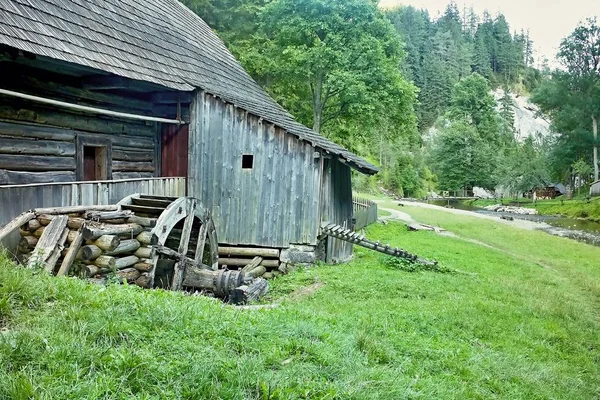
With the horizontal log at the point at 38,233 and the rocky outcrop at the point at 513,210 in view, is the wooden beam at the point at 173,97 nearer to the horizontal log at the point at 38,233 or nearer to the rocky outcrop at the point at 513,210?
the horizontal log at the point at 38,233

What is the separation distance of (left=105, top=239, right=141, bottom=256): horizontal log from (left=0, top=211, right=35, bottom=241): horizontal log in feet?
3.91

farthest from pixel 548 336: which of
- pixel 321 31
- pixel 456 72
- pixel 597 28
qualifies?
pixel 456 72

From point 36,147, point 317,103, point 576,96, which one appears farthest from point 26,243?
point 576,96

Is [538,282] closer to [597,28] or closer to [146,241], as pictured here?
[146,241]

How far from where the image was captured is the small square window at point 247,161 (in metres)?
10.9

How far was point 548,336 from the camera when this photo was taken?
6945 mm

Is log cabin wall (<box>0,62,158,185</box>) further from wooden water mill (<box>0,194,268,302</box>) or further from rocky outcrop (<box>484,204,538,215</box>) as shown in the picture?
rocky outcrop (<box>484,204,538,215</box>)

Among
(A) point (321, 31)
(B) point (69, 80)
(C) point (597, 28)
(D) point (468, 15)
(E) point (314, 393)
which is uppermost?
(D) point (468, 15)

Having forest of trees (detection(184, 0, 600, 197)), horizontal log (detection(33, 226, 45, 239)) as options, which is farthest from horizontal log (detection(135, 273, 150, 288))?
forest of trees (detection(184, 0, 600, 197))

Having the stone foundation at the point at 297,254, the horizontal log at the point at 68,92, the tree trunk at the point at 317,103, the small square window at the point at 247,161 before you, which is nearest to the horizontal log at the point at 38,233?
the horizontal log at the point at 68,92

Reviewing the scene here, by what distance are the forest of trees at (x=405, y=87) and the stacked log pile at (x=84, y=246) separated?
1400cm

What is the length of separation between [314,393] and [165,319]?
1.45m

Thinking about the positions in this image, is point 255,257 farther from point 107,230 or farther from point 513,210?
point 513,210

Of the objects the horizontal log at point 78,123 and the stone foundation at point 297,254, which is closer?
the horizontal log at point 78,123
